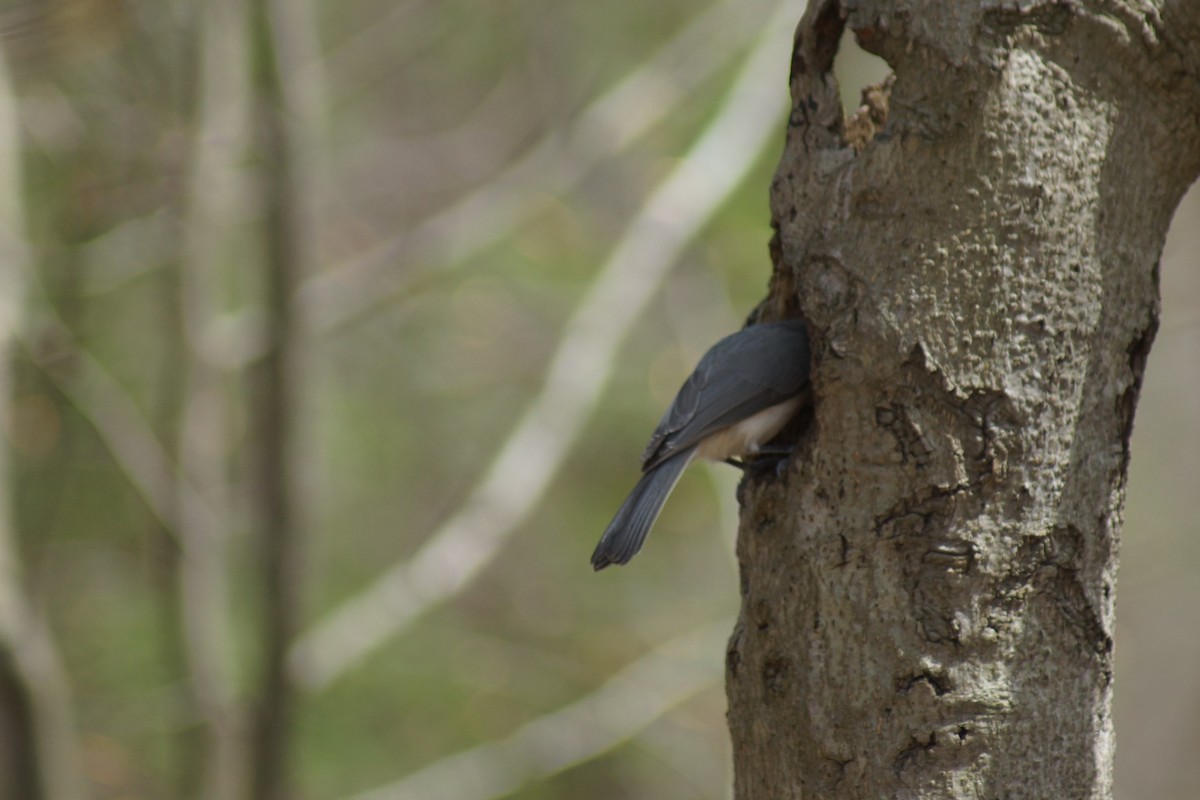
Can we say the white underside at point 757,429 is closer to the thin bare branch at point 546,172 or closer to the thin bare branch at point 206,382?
the thin bare branch at point 546,172

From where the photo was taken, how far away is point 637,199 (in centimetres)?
714

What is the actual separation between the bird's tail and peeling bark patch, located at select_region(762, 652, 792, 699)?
385 mm

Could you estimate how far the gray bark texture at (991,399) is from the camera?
2.05 metres

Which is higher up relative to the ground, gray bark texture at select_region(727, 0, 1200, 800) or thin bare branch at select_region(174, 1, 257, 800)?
thin bare branch at select_region(174, 1, 257, 800)

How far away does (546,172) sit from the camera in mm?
5859

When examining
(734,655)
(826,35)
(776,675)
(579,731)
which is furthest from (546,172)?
(776,675)

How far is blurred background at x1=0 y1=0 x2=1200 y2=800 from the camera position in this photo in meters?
4.64

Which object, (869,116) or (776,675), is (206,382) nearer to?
(869,116)

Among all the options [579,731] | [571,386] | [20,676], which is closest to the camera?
[20,676]

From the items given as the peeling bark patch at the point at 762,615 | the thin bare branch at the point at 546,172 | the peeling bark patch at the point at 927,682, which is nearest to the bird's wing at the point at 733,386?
the peeling bark patch at the point at 762,615

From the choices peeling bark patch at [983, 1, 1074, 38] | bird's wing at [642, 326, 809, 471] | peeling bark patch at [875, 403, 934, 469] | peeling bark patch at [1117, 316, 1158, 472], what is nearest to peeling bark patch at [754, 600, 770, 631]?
peeling bark patch at [875, 403, 934, 469]

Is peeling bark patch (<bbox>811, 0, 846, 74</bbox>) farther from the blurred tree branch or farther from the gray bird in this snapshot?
the blurred tree branch

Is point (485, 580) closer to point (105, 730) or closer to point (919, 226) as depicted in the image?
point (105, 730)

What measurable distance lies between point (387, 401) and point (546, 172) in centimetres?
286
